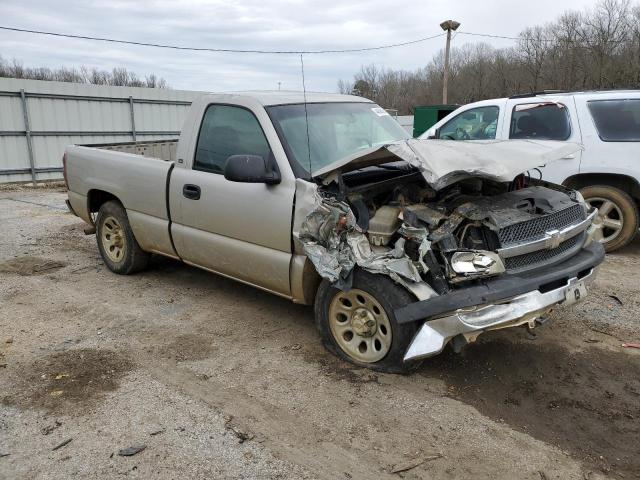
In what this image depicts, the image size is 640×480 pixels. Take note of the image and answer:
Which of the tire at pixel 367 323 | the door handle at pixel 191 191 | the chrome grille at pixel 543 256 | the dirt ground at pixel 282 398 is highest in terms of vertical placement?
the door handle at pixel 191 191

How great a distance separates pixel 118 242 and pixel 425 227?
3919mm

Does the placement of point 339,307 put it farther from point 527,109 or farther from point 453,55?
point 453,55

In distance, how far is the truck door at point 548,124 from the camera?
22.0 ft

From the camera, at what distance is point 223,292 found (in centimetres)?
551

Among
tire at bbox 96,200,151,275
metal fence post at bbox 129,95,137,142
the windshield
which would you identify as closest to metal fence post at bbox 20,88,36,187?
metal fence post at bbox 129,95,137,142

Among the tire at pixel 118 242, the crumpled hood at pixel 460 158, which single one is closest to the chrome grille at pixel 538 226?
the crumpled hood at pixel 460 158

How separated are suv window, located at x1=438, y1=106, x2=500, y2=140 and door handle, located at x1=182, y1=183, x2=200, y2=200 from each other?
405 centimetres

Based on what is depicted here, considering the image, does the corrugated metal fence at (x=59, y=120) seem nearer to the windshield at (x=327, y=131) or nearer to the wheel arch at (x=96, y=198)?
the wheel arch at (x=96, y=198)

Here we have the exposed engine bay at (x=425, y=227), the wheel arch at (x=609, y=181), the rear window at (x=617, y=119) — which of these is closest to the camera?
the exposed engine bay at (x=425, y=227)

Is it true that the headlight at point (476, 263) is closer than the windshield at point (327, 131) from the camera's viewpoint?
Yes

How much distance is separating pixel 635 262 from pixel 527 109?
234 cm

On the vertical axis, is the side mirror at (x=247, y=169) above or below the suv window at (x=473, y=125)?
below

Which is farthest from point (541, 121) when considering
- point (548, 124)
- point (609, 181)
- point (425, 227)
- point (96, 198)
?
point (96, 198)

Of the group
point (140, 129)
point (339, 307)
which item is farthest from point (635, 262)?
point (140, 129)
